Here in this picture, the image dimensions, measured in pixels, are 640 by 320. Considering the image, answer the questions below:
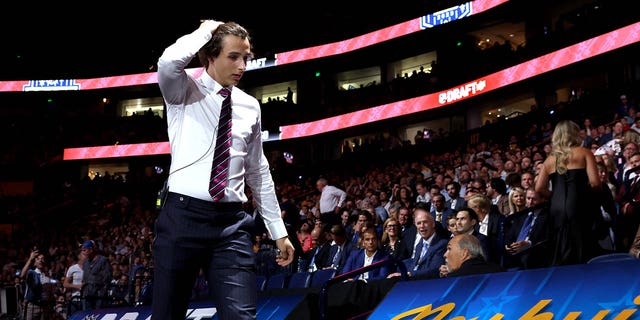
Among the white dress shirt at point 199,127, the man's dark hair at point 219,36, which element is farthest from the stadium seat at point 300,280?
the man's dark hair at point 219,36

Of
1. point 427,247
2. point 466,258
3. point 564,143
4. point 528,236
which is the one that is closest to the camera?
point 564,143

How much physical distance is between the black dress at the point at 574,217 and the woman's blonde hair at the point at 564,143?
8 centimetres

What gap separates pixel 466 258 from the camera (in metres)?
5.68

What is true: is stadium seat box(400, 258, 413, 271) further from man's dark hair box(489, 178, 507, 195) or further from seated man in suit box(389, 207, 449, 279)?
man's dark hair box(489, 178, 507, 195)

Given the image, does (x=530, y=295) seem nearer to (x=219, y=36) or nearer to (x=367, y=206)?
(x=219, y=36)

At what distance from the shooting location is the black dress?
17.8 ft

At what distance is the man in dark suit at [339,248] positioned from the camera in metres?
8.99

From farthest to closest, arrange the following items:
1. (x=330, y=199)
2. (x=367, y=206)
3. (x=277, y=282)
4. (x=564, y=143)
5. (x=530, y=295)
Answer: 1. (x=330, y=199)
2. (x=367, y=206)
3. (x=277, y=282)
4. (x=564, y=143)
5. (x=530, y=295)

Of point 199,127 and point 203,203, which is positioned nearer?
point 203,203

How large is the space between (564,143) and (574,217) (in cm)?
59

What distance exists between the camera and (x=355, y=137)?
3150 cm

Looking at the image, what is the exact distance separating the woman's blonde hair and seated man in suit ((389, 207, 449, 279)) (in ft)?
5.73

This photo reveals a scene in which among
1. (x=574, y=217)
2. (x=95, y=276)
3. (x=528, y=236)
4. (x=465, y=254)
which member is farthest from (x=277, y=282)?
(x=95, y=276)

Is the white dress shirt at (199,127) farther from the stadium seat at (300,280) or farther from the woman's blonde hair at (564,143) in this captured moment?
the stadium seat at (300,280)
